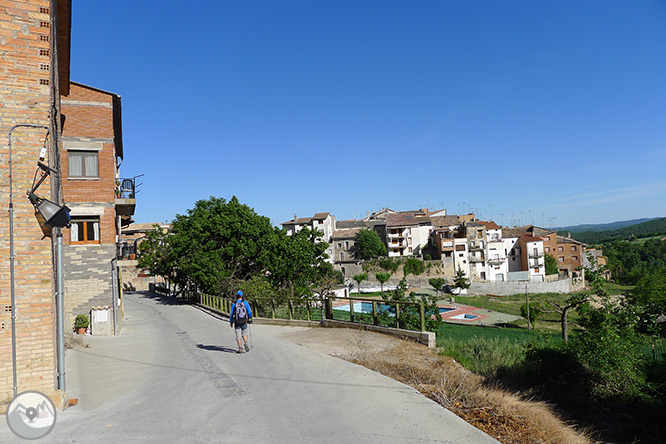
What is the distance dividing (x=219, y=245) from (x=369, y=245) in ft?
161

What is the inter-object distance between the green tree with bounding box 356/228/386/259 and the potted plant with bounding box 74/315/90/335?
2737 inches

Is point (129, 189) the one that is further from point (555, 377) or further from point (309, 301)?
point (555, 377)

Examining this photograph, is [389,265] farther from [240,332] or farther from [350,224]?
[240,332]

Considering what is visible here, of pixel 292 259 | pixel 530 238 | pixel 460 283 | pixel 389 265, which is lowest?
pixel 460 283

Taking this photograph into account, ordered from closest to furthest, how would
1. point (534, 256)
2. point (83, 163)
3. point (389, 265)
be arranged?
point (83, 163), point (389, 265), point (534, 256)

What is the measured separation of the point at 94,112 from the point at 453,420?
60.1ft

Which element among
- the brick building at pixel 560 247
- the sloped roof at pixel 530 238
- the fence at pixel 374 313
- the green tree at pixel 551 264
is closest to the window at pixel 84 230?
the fence at pixel 374 313

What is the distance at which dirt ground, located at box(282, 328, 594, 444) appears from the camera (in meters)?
6.04

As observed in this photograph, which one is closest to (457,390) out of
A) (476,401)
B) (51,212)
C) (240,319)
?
(476,401)

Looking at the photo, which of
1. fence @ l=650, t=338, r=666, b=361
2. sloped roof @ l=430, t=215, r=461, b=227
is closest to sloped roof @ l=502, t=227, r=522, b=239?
sloped roof @ l=430, t=215, r=461, b=227

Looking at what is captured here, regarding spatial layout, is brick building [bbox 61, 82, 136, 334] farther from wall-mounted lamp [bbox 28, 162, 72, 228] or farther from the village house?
the village house

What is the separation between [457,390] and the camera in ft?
23.2

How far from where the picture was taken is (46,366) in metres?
6.88
